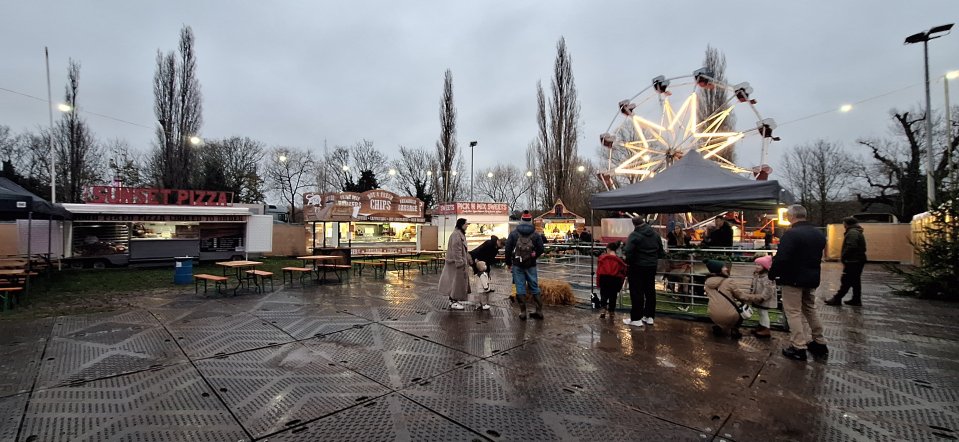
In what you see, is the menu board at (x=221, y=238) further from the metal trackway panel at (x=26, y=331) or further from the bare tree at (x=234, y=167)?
the bare tree at (x=234, y=167)

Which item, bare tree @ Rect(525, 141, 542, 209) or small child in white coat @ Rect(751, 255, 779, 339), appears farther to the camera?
bare tree @ Rect(525, 141, 542, 209)

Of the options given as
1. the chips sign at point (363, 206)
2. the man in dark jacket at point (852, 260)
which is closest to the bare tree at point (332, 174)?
the chips sign at point (363, 206)

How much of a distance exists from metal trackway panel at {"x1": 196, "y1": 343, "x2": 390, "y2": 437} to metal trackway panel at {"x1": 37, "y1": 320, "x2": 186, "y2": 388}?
74 cm

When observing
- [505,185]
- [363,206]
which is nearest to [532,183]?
[505,185]

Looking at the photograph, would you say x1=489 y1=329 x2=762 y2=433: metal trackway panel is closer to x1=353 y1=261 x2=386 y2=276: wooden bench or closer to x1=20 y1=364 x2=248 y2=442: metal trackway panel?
x1=20 y1=364 x2=248 y2=442: metal trackway panel

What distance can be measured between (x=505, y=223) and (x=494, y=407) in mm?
19974

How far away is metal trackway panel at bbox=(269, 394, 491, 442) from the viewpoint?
112 inches

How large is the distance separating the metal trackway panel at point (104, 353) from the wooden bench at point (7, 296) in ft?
8.50

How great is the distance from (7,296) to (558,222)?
2230cm

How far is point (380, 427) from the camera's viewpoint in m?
2.99

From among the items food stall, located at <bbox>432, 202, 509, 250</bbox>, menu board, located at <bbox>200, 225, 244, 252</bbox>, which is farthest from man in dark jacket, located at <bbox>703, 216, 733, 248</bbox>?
menu board, located at <bbox>200, 225, 244, 252</bbox>

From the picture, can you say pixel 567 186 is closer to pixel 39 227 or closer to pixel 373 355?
pixel 373 355

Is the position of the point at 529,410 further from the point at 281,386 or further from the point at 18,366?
the point at 18,366

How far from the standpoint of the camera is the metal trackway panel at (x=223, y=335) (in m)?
4.94
